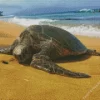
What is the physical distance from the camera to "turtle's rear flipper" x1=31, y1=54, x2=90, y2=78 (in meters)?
4.91

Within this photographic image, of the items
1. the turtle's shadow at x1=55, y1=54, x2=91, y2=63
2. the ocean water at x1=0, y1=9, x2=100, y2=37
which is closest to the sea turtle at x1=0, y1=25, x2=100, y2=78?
the turtle's shadow at x1=55, y1=54, x2=91, y2=63

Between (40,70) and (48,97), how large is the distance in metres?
1.64

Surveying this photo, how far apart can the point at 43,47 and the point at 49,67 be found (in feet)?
3.21

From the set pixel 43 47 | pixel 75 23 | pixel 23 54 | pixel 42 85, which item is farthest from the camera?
pixel 75 23

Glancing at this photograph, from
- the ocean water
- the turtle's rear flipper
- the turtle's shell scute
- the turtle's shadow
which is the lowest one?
the ocean water

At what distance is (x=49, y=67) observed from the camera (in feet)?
17.4

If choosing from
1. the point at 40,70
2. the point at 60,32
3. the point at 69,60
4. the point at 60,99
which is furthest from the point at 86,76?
the point at 60,32

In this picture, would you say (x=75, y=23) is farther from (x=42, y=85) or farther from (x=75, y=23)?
(x=42, y=85)

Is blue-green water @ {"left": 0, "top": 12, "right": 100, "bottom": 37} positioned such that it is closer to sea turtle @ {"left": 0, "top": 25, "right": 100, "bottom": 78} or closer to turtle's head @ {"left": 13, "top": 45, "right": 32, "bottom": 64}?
sea turtle @ {"left": 0, "top": 25, "right": 100, "bottom": 78}

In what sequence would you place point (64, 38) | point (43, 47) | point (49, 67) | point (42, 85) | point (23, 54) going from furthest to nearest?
point (64, 38) → point (43, 47) → point (23, 54) → point (49, 67) → point (42, 85)

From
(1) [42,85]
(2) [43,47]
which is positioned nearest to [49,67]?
(2) [43,47]

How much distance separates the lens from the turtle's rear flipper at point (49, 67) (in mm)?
4910

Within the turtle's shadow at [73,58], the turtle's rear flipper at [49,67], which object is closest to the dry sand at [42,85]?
the turtle's rear flipper at [49,67]

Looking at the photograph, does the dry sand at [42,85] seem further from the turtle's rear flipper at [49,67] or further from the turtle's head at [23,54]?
the turtle's head at [23,54]
